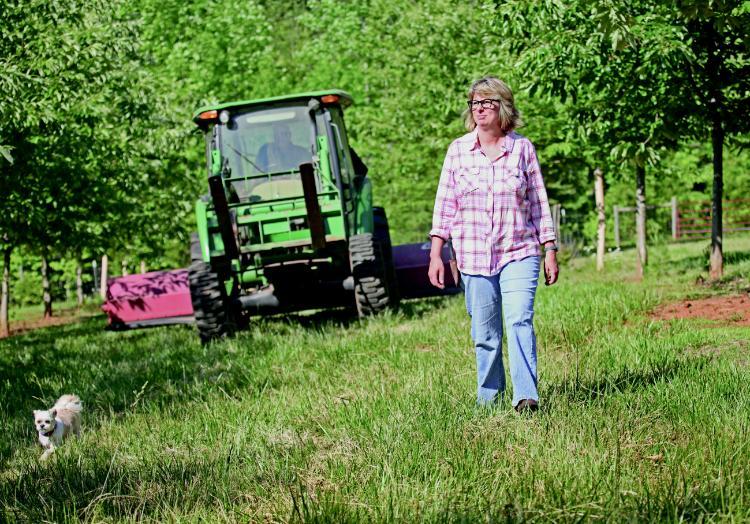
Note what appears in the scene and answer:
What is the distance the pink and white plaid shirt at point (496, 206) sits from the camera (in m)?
5.09

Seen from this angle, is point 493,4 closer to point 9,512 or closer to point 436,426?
point 436,426

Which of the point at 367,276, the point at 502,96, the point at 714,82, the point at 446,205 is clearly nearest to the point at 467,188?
the point at 446,205

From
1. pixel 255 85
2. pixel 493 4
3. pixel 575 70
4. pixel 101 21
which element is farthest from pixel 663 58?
pixel 255 85

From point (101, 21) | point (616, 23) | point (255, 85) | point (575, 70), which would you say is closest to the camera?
point (616, 23)

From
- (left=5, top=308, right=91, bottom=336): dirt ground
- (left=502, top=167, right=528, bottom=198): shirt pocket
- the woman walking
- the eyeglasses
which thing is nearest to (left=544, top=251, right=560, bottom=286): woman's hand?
the woman walking

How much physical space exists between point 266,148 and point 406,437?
25.3ft

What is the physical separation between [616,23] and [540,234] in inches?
92.3

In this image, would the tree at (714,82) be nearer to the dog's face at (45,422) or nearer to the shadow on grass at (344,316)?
the shadow on grass at (344,316)

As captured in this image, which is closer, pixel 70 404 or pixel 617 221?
pixel 70 404

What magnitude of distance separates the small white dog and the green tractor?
14.2ft

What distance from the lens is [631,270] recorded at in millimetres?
18625

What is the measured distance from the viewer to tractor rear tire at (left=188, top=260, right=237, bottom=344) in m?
11.1

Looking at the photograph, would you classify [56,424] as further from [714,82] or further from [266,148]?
[714,82]

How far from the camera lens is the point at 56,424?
6.05 metres
